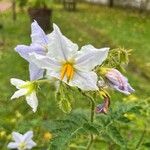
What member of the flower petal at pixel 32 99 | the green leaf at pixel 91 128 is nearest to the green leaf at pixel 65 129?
the green leaf at pixel 91 128

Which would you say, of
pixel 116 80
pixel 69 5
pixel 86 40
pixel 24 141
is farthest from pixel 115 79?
pixel 69 5

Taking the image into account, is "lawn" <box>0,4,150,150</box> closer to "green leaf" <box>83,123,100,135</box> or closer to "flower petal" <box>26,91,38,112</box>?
"green leaf" <box>83,123,100,135</box>

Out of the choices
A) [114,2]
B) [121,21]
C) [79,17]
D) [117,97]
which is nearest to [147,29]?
[121,21]

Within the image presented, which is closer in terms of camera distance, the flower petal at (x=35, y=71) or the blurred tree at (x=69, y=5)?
the flower petal at (x=35, y=71)

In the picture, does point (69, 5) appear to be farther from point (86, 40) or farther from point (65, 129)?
point (65, 129)

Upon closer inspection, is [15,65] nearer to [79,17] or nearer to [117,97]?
[117,97]

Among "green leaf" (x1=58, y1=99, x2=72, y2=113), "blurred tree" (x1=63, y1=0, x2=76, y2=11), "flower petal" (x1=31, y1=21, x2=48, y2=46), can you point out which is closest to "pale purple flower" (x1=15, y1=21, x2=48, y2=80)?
"flower petal" (x1=31, y1=21, x2=48, y2=46)

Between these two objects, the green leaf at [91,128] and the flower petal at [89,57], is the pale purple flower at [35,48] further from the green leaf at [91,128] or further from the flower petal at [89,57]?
the green leaf at [91,128]

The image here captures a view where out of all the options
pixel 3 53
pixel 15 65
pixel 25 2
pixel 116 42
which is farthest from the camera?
pixel 25 2
